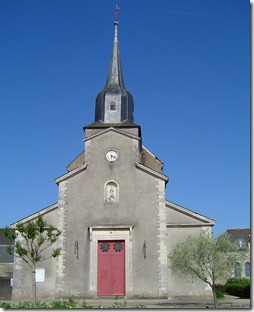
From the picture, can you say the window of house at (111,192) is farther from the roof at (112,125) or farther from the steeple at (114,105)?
the steeple at (114,105)

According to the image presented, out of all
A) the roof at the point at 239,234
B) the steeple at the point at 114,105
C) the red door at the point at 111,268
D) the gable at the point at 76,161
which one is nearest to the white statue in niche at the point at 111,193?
the red door at the point at 111,268

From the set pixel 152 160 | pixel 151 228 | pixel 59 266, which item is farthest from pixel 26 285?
pixel 152 160

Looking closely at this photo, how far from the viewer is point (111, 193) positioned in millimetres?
27219

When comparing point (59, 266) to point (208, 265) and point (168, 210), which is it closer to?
point (168, 210)

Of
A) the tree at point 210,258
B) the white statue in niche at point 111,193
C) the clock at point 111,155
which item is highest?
the clock at point 111,155

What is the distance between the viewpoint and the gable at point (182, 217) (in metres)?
26.2

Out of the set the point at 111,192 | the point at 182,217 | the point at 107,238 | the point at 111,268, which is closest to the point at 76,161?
the point at 111,192

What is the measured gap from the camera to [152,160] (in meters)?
34.6

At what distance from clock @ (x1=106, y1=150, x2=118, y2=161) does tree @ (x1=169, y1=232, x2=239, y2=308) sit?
348 inches

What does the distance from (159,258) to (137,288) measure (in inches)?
83.5

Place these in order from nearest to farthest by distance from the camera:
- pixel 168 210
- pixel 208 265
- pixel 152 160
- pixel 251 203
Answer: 1. pixel 251 203
2. pixel 208 265
3. pixel 168 210
4. pixel 152 160

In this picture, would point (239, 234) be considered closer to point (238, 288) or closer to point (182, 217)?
point (238, 288)

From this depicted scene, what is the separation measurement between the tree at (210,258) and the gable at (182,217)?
491 cm

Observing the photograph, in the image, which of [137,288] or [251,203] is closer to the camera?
[251,203]
